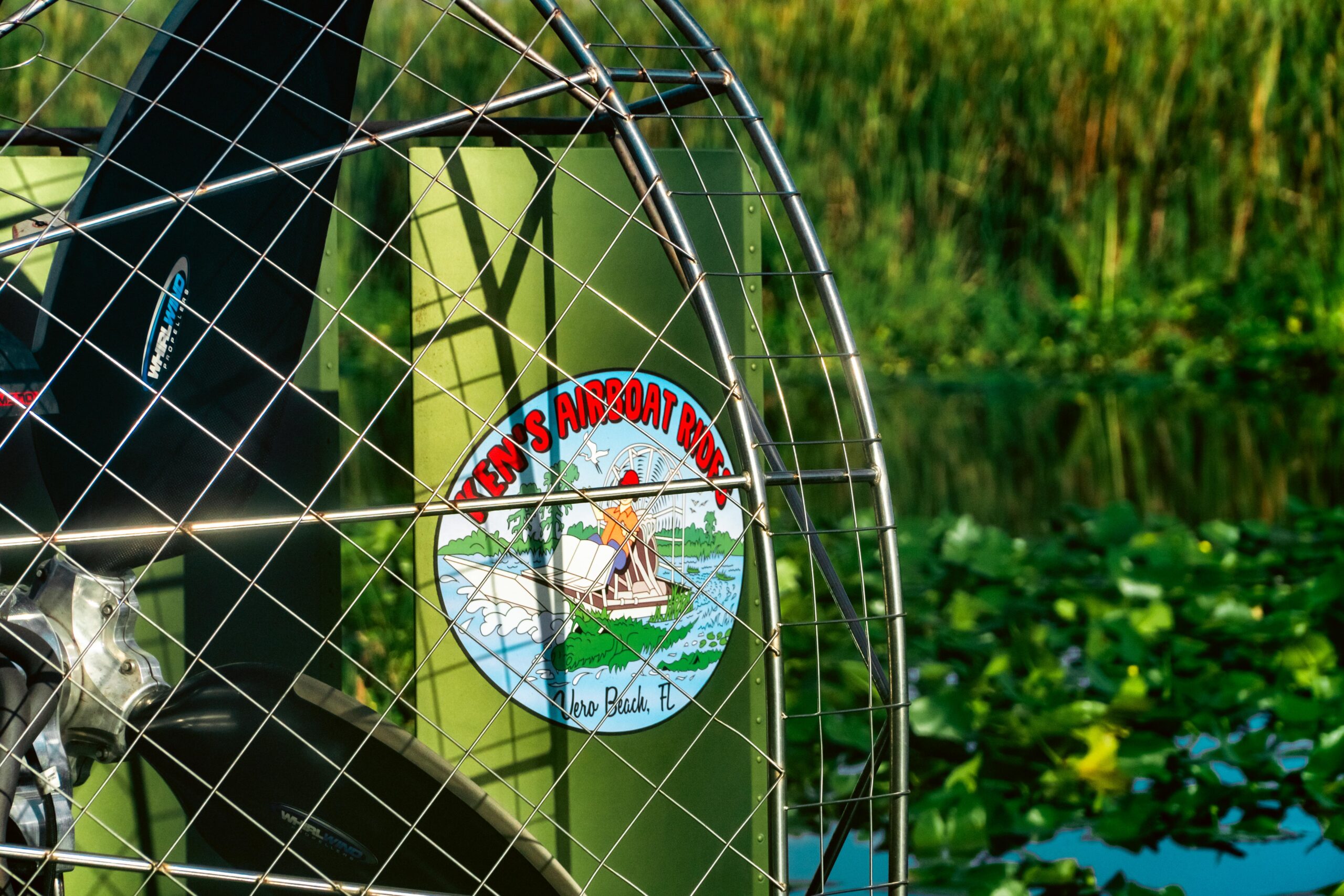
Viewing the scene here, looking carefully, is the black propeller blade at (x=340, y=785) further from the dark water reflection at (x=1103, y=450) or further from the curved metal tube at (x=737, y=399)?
the dark water reflection at (x=1103, y=450)

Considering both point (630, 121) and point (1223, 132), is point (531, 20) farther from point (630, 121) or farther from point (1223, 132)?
point (630, 121)

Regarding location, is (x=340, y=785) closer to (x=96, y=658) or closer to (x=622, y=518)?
(x=96, y=658)

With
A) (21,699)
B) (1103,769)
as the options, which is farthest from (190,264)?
(1103,769)

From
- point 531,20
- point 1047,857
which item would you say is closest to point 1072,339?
point 531,20

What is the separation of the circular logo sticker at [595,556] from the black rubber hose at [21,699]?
663 millimetres

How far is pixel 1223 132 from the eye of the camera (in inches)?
320

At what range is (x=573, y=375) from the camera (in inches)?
80.7

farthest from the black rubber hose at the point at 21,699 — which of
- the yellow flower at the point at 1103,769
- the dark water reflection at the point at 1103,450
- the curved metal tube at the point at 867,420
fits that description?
the dark water reflection at the point at 1103,450

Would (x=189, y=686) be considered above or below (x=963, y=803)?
above

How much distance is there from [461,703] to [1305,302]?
275 inches

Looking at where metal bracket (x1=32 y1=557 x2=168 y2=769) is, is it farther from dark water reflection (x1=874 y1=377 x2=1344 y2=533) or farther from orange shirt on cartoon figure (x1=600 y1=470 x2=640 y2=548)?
dark water reflection (x1=874 y1=377 x2=1344 y2=533)

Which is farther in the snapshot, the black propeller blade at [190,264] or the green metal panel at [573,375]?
Result: the green metal panel at [573,375]

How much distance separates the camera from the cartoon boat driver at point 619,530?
204 cm

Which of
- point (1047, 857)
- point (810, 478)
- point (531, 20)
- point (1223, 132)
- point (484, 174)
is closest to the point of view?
point (810, 478)
